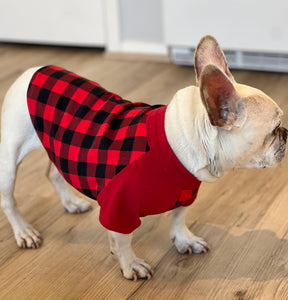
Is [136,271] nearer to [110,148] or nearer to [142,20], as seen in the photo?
[110,148]

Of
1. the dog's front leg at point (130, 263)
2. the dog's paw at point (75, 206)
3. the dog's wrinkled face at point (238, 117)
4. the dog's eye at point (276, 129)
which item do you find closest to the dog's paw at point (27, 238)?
the dog's paw at point (75, 206)

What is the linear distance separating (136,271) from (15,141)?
0.55m

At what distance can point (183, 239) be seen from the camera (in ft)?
5.30

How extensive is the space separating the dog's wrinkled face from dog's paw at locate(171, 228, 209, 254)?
399mm

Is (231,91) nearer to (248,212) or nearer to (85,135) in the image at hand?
(85,135)

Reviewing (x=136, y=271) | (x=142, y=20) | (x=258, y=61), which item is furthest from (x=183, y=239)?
(x=142, y=20)

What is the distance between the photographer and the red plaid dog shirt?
1315 mm

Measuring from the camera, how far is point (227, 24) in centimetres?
284

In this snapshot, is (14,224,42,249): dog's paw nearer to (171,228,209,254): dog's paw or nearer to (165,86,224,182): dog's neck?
(171,228,209,254): dog's paw

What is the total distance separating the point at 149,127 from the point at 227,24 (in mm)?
1699

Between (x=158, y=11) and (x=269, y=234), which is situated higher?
(x=158, y=11)

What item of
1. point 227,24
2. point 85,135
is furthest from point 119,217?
point 227,24

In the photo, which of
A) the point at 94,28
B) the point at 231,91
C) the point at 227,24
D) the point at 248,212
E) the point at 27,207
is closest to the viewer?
the point at 231,91

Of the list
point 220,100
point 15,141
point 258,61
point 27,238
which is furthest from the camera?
point 258,61
